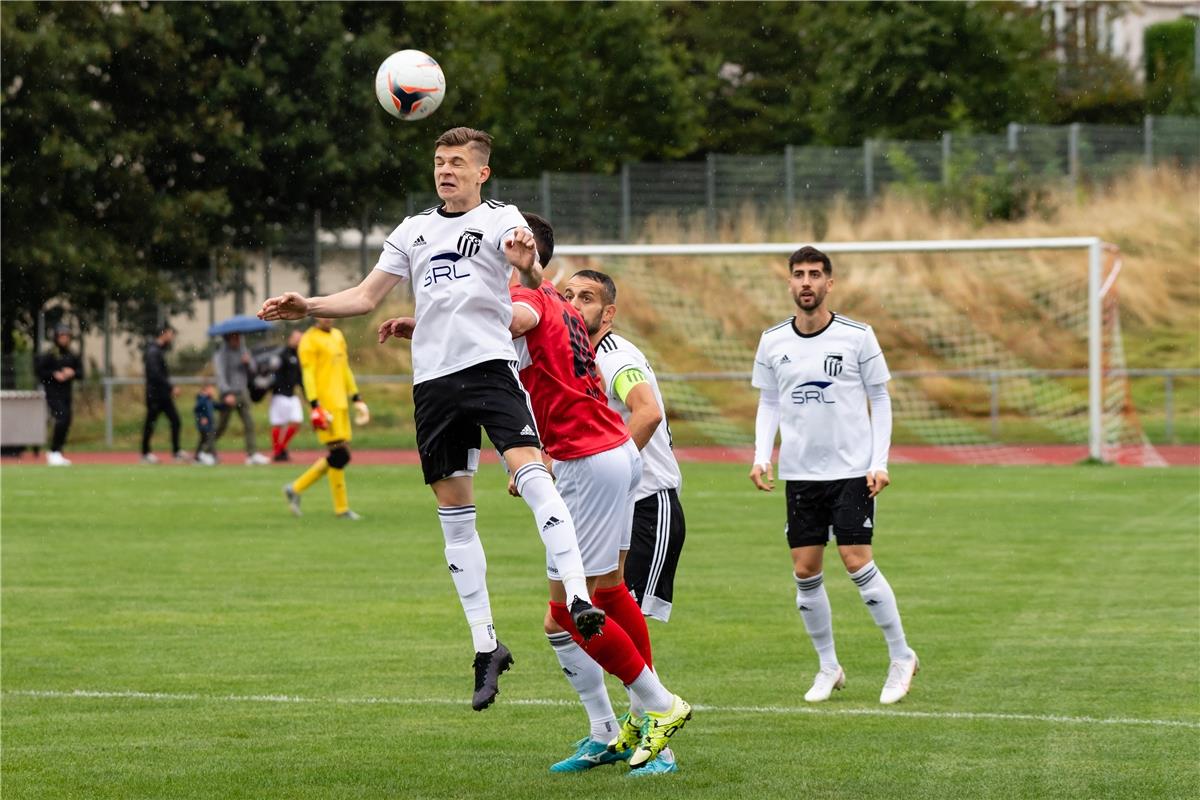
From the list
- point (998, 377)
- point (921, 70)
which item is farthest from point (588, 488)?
point (921, 70)

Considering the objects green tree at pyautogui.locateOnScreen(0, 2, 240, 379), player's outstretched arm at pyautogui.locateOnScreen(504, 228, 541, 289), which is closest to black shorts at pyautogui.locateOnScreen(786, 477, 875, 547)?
player's outstretched arm at pyautogui.locateOnScreen(504, 228, 541, 289)

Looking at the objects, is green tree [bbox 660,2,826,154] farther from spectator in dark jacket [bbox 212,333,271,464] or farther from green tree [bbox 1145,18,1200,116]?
spectator in dark jacket [bbox 212,333,271,464]

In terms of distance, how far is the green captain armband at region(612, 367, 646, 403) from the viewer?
7938mm

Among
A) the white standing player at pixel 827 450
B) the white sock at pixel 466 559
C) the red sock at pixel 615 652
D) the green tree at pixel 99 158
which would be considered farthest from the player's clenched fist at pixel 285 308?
the green tree at pixel 99 158

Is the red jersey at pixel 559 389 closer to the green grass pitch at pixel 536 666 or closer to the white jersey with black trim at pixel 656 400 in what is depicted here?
the white jersey with black trim at pixel 656 400

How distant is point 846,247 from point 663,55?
897 inches

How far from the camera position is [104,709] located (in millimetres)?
8695

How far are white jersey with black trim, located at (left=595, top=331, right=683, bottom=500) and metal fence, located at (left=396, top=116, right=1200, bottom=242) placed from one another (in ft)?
97.9

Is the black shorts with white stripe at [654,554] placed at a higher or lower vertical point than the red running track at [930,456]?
higher

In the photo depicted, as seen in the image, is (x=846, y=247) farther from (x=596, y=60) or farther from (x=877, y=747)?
(x=596, y=60)

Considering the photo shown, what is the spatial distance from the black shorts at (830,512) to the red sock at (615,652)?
2059 mm

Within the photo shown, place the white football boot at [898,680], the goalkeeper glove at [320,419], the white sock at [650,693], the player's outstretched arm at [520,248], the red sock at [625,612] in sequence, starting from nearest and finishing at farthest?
1. the player's outstretched arm at [520,248]
2. the white sock at [650,693]
3. the red sock at [625,612]
4. the white football boot at [898,680]
5. the goalkeeper glove at [320,419]

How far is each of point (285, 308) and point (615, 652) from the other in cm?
194

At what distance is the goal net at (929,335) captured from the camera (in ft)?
98.7
